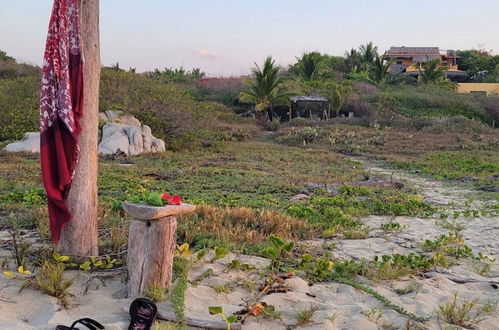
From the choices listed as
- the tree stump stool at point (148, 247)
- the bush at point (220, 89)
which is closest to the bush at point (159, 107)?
the tree stump stool at point (148, 247)

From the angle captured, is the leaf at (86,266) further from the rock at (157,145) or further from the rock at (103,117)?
the rock at (103,117)

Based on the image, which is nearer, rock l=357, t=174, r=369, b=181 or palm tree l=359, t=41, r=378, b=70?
rock l=357, t=174, r=369, b=181

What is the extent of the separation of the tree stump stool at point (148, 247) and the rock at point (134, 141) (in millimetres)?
11778

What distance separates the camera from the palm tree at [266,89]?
1240 inches

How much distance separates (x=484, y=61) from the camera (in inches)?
1975

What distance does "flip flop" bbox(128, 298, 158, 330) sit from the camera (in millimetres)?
3283

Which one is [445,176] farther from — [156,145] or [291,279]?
[291,279]

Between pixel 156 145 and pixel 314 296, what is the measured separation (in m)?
13.0

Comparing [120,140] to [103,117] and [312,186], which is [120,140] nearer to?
[103,117]

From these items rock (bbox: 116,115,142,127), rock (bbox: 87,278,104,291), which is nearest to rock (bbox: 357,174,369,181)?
rock (bbox: 116,115,142,127)

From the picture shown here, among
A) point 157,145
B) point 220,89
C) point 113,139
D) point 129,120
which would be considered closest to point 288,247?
point 113,139

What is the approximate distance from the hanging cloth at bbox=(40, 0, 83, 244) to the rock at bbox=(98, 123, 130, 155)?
11.0 metres

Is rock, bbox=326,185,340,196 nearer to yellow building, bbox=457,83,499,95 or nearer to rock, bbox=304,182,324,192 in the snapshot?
rock, bbox=304,182,324,192

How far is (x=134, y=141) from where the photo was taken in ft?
50.9
